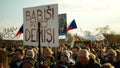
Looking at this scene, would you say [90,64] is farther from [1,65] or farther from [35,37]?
[1,65]

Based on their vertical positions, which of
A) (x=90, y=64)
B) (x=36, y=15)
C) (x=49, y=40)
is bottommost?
(x=90, y=64)

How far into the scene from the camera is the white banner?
795 centimetres

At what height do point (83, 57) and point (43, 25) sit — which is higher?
point (43, 25)

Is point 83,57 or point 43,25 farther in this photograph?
point 43,25

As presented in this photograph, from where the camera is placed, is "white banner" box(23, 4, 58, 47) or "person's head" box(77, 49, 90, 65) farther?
"white banner" box(23, 4, 58, 47)

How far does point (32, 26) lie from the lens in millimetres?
8406

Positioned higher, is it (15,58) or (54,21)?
(54,21)

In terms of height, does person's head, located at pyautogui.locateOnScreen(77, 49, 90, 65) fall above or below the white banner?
below

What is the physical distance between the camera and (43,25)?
318 inches

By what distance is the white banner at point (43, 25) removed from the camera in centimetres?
795

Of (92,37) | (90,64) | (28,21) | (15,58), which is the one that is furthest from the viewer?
(92,37)

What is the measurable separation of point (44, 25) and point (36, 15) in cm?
38

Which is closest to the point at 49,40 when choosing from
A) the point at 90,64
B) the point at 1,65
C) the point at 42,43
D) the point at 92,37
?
the point at 42,43

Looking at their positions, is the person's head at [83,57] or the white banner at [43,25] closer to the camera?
the person's head at [83,57]
